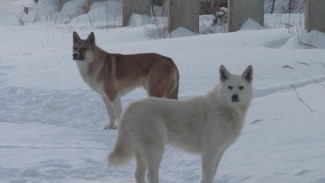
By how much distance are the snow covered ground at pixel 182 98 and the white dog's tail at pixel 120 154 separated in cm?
48

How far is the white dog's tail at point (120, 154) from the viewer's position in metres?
4.90

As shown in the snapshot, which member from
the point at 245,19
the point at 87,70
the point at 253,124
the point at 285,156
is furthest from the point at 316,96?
the point at 245,19

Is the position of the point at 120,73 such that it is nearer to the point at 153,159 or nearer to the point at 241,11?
the point at 153,159

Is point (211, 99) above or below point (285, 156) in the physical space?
above

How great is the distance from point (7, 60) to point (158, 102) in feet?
26.8

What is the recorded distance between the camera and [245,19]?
45.6 feet

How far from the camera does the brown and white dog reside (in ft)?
26.8

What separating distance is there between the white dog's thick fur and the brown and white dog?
3085 millimetres

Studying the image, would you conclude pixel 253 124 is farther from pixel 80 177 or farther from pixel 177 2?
pixel 177 2

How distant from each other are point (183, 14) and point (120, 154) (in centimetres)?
928

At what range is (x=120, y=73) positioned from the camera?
331 inches

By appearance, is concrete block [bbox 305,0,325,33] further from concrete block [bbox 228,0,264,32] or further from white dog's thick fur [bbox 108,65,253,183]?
white dog's thick fur [bbox 108,65,253,183]

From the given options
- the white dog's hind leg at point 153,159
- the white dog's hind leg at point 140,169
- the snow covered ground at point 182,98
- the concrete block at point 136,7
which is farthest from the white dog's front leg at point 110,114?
the concrete block at point 136,7

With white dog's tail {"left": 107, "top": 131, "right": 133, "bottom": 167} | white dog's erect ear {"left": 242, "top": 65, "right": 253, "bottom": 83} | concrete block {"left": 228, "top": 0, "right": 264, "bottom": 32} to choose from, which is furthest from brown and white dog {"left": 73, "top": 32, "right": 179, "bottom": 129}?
concrete block {"left": 228, "top": 0, "right": 264, "bottom": 32}
